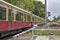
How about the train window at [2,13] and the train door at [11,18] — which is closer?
the train window at [2,13]

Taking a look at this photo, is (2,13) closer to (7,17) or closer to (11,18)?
(7,17)

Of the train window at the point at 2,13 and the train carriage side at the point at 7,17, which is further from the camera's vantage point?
the train carriage side at the point at 7,17

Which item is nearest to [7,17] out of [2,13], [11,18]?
[2,13]

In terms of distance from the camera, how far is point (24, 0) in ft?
210

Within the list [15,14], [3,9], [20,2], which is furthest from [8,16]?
[20,2]

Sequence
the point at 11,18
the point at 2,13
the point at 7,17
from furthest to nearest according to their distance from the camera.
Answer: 1. the point at 11,18
2. the point at 7,17
3. the point at 2,13

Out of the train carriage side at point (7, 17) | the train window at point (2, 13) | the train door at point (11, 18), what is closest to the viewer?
the train window at point (2, 13)

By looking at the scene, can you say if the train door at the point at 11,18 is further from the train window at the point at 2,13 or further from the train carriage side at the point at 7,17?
the train window at the point at 2,13

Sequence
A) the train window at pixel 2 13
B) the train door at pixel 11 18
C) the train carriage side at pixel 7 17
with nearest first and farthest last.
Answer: the train window at pixel 2 13 → the train carriage side at pixel 7 17 → the train door at pixel 11 18

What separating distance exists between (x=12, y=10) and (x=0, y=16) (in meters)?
4.59

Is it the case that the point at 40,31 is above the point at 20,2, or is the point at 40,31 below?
below

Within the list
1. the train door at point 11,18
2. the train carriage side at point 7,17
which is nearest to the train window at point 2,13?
the train carriage side at point 7,17

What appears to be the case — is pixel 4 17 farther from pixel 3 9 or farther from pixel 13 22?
pixel 13 22

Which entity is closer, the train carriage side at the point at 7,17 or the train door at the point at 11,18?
the train carriage side at the point at 7,17
